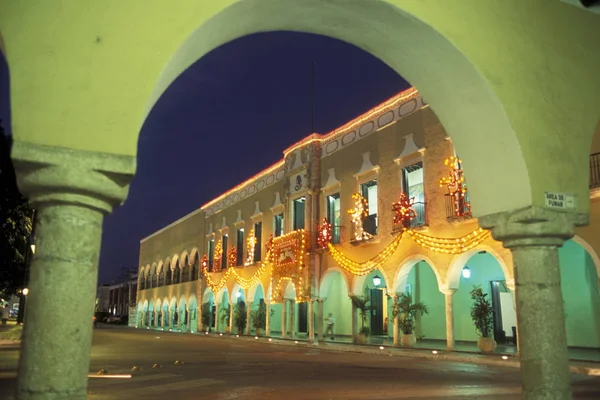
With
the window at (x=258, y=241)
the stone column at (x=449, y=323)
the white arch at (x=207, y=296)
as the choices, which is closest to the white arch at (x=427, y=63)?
the stone column at (x=449, y=323)

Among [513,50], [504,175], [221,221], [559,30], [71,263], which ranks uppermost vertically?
[221,221]

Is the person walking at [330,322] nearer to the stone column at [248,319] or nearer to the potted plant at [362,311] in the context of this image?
the potted plant at [362,311]

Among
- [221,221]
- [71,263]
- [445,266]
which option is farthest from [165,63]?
[221,221]

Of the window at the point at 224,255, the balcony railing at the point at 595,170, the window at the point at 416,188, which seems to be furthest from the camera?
the window at the point at 224,255

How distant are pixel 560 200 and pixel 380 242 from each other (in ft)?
46.5

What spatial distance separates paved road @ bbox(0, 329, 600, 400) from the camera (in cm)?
759

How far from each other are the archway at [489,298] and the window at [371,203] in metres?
3.36

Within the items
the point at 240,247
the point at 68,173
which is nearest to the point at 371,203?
the point at 240,247

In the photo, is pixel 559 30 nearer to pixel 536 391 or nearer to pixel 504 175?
pixel 504 175

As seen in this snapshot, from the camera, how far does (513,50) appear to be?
15.8ft

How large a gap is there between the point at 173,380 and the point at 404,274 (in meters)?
10.2

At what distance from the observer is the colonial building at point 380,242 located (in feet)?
51.6

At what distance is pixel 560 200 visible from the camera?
192 inches

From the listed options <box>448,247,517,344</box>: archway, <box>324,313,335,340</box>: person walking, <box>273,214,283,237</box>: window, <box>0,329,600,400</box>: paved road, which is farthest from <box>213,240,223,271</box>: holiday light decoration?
<box>0,329,600,400</box>: paved road
